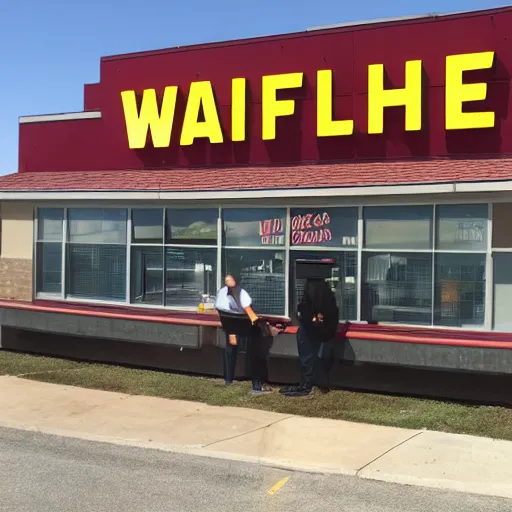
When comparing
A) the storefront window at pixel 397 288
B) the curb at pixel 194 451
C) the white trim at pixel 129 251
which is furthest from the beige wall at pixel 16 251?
the storefront window at pixel 397 288

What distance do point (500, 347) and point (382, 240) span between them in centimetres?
234

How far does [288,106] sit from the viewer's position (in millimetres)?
11516

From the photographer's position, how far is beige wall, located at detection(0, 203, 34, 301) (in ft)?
41.2

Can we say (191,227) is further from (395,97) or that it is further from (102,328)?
(395,97)

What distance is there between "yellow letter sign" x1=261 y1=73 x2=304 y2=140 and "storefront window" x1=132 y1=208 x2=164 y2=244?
2.43 m

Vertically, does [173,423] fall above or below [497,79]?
below

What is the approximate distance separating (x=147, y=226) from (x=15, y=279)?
10.7ft

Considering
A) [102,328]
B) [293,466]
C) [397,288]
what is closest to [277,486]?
[293,466]

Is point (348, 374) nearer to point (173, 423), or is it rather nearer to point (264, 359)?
point (264, 359)

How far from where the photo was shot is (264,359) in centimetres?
982

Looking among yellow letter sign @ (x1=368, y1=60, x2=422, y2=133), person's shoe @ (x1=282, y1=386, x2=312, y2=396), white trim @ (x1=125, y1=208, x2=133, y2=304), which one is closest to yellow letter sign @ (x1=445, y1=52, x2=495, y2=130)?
yellow letter sign @ (x1=368, y1=60, x2=422, y2=133)

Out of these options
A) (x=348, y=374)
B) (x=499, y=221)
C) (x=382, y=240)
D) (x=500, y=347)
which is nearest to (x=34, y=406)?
(x=348, y=374)

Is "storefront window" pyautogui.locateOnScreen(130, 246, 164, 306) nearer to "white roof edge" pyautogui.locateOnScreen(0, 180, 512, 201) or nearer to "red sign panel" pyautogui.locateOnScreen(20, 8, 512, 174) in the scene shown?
"white roof edge" pyautogui.locateOnScreen(0, 180, 512, 201)

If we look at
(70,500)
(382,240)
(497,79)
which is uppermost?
(497,79)
